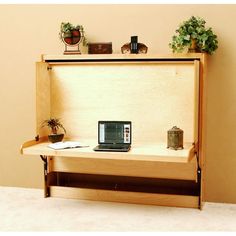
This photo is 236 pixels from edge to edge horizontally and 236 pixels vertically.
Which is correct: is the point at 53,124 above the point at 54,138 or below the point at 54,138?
above

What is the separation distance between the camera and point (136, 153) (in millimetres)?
3174

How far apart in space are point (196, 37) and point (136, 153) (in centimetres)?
112

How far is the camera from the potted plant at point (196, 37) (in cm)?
342

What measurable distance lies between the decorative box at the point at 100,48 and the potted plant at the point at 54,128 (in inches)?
29.0

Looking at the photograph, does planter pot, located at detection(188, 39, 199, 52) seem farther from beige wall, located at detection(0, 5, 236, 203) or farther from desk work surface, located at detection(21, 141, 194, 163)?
desk work surface, located at detection(21, 141, 194, 163)

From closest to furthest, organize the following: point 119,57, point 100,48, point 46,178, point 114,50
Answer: point 119,57
point 100,48
point 114,50
point 46,178

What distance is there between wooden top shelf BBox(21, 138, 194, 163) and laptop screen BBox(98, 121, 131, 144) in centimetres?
10

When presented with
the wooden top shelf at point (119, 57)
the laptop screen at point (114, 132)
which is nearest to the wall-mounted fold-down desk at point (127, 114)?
the wooden top shelf at point (119, 57)

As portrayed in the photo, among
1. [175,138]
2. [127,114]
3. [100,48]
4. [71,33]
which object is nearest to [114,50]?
[100,48]

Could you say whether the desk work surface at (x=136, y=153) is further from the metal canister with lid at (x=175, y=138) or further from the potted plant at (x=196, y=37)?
the potted plant at (x=196, y=37)

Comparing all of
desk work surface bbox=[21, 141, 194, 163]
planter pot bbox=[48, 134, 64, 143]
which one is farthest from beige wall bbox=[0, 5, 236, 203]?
planter pot bbox=[48, 134, 64, 143]

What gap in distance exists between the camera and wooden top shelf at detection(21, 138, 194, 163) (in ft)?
10.1

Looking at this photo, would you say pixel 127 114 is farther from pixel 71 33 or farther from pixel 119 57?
pixel 71 33

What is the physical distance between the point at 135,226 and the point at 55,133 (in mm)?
1173
